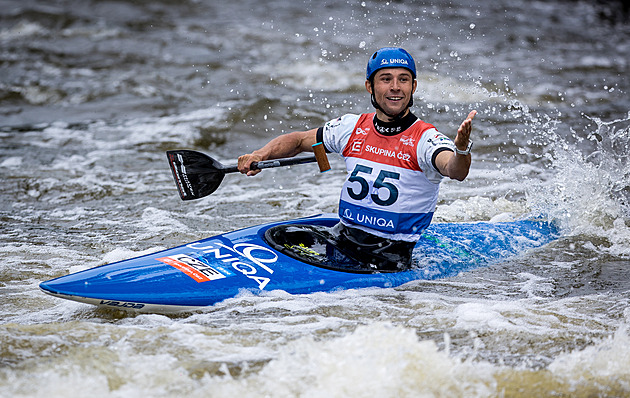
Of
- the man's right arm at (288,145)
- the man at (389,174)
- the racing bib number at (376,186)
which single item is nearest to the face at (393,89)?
the man at (389,174)

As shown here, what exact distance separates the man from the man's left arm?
0.36 feet

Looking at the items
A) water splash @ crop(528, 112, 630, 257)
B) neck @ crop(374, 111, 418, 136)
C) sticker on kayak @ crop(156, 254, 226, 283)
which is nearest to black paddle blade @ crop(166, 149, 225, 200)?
sticker on kayak @ crop(156, 254, 226, 283)

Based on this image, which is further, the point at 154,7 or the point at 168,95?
the point at 154,7

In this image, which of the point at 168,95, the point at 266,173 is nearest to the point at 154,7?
the point at 168,95

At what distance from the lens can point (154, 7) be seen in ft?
59.1

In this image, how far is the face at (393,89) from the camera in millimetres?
3748

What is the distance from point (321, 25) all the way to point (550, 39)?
17.9 feet

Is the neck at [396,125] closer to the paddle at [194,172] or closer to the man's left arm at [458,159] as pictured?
the man's left arm at [458,159]

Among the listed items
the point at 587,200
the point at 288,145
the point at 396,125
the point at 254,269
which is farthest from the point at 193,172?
the point at 587,200

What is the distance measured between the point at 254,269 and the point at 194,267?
1.11 ft

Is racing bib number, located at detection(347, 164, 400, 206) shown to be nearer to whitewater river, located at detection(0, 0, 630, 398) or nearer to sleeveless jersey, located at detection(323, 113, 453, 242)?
sleeveless jersey, located at detection(323, 113, 453, 242)

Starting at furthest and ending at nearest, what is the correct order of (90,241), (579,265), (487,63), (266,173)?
(487,63) → (266,173) → (90,241) → (579,265)

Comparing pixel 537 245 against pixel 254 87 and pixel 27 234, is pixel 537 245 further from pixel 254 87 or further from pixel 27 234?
pixel 254 87

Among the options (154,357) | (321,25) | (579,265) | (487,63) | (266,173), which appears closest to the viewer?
(154,357)
